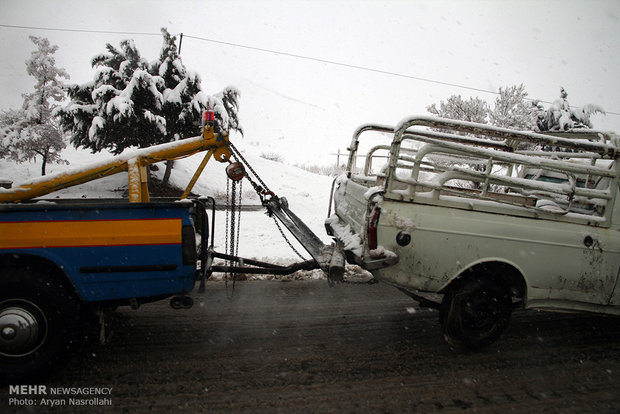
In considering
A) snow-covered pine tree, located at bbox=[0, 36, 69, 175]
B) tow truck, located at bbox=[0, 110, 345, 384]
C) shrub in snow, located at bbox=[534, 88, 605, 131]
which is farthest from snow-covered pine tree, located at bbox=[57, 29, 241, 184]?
shrub in snow, located at bbox=[534, 88, 605, 131]

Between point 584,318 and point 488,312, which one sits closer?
point 488,312

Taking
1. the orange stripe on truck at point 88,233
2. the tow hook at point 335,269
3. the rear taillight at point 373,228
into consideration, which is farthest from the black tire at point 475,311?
the orange stripe on truck at point 88,233

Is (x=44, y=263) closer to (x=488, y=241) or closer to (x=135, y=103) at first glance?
(x=488, y=241)

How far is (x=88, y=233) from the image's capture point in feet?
9.67

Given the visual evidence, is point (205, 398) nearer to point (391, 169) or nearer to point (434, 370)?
point (434, 370)

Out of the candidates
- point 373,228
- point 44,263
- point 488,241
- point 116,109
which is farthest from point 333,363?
point 116,109

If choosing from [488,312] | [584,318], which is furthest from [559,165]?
[584,318]

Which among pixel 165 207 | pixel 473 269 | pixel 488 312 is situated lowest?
pixel 488 312

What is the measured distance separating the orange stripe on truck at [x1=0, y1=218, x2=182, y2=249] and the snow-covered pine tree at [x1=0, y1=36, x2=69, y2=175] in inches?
523

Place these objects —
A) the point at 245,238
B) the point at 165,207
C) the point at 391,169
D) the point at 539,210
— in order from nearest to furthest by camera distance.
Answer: the point at 165,207 → the point at 391,169 → the point at 539,210 → the point at 245,238

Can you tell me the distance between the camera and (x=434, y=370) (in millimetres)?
3422

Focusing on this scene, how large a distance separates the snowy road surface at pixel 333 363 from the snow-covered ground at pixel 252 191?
2.13m

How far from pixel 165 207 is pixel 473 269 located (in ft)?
9.96

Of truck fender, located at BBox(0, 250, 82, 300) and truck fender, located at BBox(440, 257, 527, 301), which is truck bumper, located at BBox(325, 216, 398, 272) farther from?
truck fender, located at BBox(0, 250, 82, 300)
